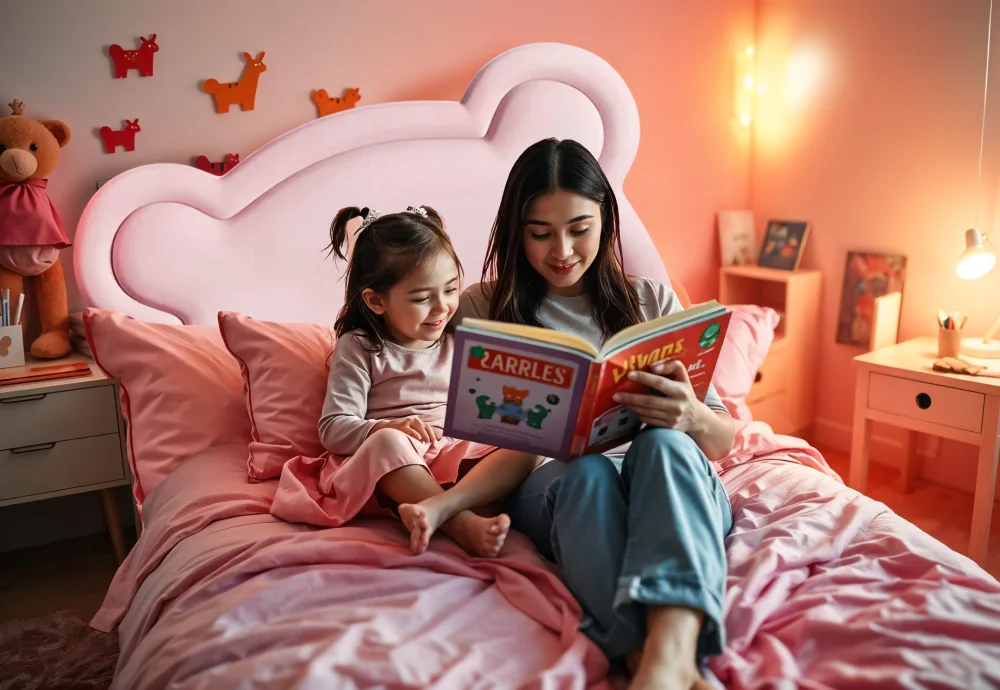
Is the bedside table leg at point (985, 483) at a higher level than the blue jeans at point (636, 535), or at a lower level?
lower

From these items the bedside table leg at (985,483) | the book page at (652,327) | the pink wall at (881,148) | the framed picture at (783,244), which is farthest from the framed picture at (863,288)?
the book page at (652,327)

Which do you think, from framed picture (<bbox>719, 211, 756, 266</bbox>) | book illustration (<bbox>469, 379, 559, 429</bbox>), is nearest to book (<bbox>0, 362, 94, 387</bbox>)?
book illustration (<bbox>469, 379, 559, 429</bbox>)

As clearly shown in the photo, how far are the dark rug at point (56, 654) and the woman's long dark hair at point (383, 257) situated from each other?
2.87 feet

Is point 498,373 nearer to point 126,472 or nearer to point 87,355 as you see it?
point 126,472

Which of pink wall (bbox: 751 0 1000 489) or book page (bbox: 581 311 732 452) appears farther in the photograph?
pink wall (bbox: 751 0 1000 489)

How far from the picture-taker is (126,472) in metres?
1.92

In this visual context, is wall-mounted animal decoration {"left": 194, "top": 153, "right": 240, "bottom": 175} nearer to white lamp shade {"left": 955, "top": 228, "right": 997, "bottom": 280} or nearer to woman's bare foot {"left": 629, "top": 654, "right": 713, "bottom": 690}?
woman's bare foot {"left": 629, "top": 654, "right": 713, "bottom": 690}

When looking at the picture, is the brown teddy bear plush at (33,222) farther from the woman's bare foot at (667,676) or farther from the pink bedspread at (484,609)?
the woman's bare foot at (667,676)

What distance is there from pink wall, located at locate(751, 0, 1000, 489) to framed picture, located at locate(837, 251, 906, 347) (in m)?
0.03

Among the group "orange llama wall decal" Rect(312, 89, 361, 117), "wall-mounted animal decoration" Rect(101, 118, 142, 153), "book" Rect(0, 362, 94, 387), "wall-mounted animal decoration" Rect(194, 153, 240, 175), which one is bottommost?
"book" Rect(0, 362, 94, 387)

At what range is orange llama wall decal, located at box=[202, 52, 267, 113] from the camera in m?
2.04

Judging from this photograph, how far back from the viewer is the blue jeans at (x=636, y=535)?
1029 millimetres

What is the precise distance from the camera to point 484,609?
1.12m

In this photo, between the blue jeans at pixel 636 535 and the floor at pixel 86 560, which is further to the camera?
the floor at pixel 86 560
